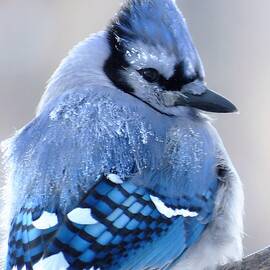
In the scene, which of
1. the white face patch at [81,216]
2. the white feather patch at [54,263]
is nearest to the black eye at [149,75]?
the white face patch at [81,216]

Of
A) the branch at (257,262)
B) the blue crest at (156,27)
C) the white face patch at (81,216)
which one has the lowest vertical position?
the branch at (257,262)

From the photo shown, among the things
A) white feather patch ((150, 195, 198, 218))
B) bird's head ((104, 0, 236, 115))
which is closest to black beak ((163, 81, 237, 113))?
bird's head ((104, 0, 236, 115))

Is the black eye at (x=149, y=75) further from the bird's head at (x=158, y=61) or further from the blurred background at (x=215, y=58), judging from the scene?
the blurred background at (x=215, y=58)

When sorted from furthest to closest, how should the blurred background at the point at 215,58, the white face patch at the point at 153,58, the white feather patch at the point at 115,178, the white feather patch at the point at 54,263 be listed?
the blurred background at the point at 215,58 < the white face patch at the point at 153,58 < the white feather patch at the point at 115,178 < the white feather patch at the point at 54,263

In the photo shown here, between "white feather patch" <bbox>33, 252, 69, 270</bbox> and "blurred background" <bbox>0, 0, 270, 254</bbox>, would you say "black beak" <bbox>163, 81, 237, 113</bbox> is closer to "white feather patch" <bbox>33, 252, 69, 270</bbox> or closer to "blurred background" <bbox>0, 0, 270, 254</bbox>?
"white feather patch" <bbox>33, 252, 69, 270</bbox>

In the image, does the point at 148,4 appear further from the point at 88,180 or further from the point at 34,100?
the point at 34,100

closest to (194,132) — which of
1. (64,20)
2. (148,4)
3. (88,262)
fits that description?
(148,4)

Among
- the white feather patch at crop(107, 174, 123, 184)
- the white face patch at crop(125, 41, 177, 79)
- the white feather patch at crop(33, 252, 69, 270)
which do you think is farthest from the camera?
the white face patch at crop(125, 41, 177, 79)

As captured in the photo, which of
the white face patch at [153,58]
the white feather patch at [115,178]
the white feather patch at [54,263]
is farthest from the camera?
the white face patch at [153,58]
